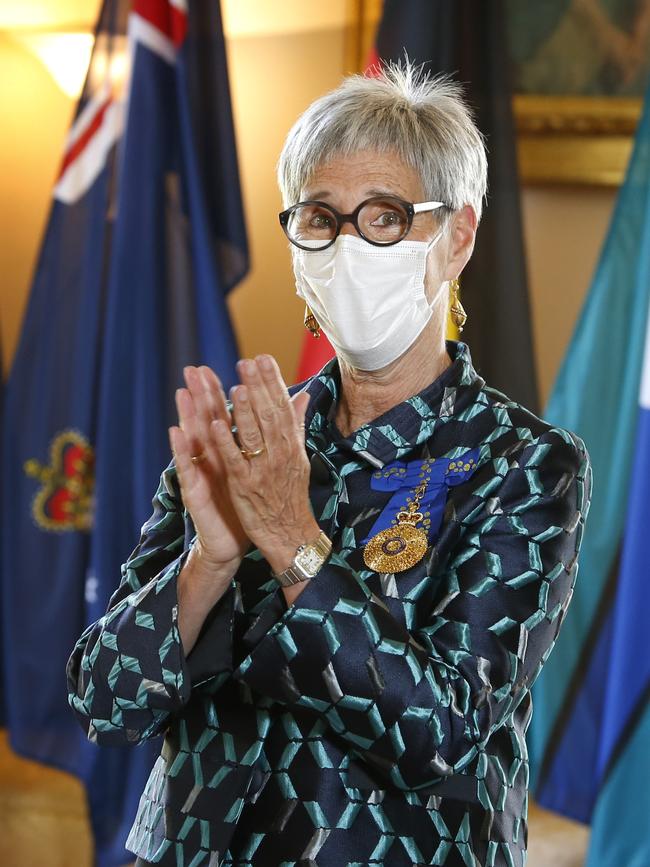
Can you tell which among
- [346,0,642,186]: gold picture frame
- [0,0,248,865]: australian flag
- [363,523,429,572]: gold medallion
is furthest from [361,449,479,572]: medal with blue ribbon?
[346,0,642,186]: gold picture frame

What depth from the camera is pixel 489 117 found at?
324 centimetres

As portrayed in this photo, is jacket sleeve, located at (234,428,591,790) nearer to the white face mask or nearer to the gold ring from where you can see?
the gold ring

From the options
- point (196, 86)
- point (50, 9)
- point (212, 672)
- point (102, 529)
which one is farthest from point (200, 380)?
point (50, 9)

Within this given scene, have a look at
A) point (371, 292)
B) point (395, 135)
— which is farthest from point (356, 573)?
point (395, 135)

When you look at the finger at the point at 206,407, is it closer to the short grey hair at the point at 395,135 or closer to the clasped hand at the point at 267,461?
the clasped hand at the point at 267,461

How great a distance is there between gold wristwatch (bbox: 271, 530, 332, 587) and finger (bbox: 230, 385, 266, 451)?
0.11m

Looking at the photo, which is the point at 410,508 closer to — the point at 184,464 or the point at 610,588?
the point at 184,464

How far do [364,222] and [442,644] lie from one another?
55cm

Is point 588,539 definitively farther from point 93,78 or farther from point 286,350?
point 93,78

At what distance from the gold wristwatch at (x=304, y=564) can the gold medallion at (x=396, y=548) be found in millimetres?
145

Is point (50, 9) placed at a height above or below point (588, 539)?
above

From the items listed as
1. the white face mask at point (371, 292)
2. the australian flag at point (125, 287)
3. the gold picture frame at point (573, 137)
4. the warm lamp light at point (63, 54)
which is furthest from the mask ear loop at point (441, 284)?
the warm lamp light at point (63, 54)

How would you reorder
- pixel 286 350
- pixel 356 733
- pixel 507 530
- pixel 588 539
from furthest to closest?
pixel 286 350, pixel 588 539, pixel 507 530, pixel 356 733

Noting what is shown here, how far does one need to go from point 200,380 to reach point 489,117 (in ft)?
7.63
